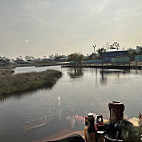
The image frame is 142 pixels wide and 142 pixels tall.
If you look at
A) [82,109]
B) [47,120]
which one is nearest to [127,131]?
[47,120]

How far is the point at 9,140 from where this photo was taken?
436 cm

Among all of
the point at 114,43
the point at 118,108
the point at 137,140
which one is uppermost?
the point at 114,43

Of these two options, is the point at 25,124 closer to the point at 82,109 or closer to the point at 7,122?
the point at 7,122

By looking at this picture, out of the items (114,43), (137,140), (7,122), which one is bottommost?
(7,122)

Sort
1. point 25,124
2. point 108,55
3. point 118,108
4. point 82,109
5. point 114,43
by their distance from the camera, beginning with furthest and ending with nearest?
point 114,43
point 108,55
point 82,109
point 25,124
point 118,108

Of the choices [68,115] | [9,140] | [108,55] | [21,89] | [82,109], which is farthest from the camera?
[108,55]

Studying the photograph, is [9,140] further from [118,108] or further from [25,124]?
[118,108]

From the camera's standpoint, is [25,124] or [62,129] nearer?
[62,129]

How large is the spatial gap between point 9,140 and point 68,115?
2432mm

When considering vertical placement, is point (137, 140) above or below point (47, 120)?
above

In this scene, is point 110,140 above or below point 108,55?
below

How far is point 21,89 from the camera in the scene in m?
13.1

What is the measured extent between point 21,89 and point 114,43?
72.3 metres

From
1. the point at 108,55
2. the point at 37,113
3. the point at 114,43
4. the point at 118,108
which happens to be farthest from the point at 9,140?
the point at 114,43
